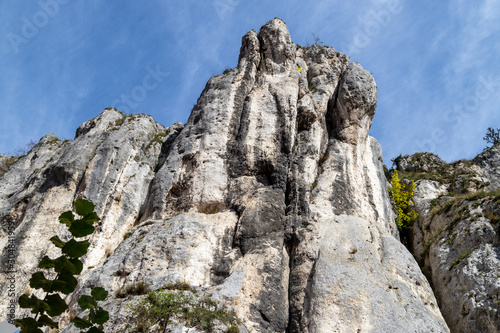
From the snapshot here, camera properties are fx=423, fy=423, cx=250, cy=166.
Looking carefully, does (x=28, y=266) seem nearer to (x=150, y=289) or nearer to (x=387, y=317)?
(x=150, y=289)

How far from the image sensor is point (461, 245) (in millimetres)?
16422

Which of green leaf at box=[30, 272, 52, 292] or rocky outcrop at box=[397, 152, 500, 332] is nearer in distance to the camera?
green leaf at box=[30, 272, 52, 292]

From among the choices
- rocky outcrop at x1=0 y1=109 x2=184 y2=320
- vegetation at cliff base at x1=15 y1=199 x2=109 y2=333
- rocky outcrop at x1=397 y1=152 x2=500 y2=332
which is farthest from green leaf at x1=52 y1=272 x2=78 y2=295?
rocky outcrop at x1=397 y1=152 x2=500 y2=332

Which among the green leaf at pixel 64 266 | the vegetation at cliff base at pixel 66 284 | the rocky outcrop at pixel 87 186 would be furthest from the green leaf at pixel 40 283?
the rocky outcrop at pixel 87 186

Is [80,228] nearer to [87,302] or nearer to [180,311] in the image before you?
[87,302]

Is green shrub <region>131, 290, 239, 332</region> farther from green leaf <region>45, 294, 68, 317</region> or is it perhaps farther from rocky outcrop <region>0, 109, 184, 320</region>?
green leaf <region>45, 294, 68, 317</region>

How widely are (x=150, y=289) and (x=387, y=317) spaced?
6.54m

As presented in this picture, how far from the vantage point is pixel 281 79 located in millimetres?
20406

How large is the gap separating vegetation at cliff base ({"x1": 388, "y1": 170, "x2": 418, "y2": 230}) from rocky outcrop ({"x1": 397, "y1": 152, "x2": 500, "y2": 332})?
0.36 metres

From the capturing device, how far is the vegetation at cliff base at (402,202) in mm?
21163

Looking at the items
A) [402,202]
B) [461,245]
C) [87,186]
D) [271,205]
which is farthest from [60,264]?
[402,202]

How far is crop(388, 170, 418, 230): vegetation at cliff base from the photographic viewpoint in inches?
833

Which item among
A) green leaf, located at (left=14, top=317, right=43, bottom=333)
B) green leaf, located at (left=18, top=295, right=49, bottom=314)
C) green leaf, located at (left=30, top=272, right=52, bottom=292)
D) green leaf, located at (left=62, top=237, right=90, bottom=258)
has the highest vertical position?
green leaf, located at (left=62, top=237, right=90, bottom=258)

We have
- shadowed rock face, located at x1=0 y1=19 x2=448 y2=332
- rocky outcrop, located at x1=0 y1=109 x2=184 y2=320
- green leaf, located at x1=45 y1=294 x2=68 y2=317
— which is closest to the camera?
green leaf, located at x1=45 y1=294 x2=68 y2=317
